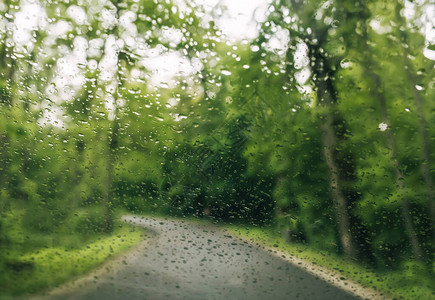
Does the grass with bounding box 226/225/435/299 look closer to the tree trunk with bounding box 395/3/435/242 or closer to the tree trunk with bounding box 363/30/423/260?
the tree trunk with bounding box 363/30/423/260

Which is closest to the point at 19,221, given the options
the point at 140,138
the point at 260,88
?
the point at 140,138

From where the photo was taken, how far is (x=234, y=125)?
297cm

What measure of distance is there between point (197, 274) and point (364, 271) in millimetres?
1203

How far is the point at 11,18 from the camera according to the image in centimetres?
317

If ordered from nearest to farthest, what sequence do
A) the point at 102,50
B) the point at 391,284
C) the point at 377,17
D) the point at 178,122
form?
the point at 391,284, the point at 377,17, the point at 178,122, the point at 102,50

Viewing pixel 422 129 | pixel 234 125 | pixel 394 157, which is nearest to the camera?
pixel 422 129

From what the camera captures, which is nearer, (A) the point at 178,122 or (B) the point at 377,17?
(B) the point at 377,17

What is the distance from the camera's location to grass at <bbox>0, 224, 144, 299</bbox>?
92.2 inches

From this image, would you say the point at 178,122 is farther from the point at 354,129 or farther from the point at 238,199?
the point at 354,129

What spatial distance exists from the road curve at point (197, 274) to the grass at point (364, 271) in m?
0.10

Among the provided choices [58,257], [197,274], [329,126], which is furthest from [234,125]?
[58,257]

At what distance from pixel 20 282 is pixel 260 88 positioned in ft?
7.09

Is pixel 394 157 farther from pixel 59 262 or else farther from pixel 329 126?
pixel 59 262

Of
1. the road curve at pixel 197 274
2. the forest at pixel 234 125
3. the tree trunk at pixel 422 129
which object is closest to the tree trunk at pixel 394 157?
the forest at pixel 234 125
